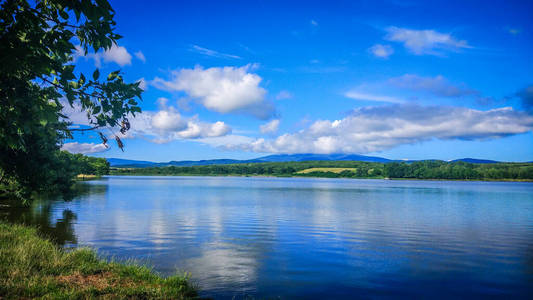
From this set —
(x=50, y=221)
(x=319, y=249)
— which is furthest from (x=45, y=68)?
(x=50, y=221)

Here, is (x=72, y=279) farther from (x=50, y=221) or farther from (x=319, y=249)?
(x=50, y=221)

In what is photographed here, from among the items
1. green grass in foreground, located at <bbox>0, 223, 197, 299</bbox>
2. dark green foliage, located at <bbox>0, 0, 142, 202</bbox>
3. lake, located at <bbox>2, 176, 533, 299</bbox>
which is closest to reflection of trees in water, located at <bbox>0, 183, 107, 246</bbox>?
lake, located at <bbox>2, 176, 533, 299</bbox>

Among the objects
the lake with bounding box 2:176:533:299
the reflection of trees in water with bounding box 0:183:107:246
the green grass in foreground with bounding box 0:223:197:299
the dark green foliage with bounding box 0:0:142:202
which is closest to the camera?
the dark green foliage with bounding box 0:0:142:202

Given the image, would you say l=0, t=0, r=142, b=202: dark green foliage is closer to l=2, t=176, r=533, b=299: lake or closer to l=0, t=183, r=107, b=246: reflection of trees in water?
l=2, t=176, r=533, b=299: lake

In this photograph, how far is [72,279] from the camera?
12.3m

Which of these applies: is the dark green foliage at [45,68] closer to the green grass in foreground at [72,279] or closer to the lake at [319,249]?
the green grass in foreground at [72,279]

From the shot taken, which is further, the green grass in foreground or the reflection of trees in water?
the reflection of trees in water

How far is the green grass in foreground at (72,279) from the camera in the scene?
1063 cm

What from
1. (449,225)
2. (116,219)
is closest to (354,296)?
(449,225)

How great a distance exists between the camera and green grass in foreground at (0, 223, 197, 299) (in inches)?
419

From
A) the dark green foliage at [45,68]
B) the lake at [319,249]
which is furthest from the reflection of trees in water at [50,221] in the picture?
the dark green foliage at [45,68]

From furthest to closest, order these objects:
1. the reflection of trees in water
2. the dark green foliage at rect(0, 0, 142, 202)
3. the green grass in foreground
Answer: the reflection of trees in water
the green grass in foreground
the dark green foliage at rect(0, 0, 142, 202)

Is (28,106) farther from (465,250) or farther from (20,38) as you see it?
(465,250)

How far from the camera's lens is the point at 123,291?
11.5 metres
